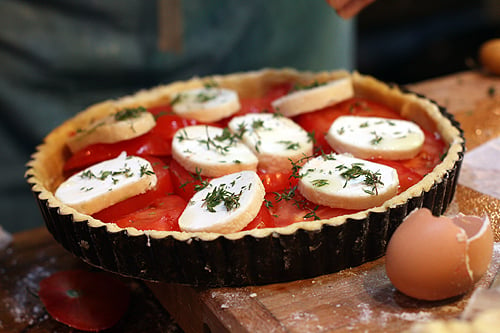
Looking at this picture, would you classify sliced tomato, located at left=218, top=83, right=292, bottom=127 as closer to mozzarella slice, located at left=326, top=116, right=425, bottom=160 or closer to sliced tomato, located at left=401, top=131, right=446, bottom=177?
mozzarella slice, located at left=326, top=116, right=425, bottom=160

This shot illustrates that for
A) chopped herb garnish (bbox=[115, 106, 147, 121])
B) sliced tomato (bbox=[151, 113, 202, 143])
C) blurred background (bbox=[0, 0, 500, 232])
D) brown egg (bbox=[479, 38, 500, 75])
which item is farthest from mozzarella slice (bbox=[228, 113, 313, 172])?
blurred background (bbox=[0, 0, 500, 232])

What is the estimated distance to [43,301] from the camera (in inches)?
91.7

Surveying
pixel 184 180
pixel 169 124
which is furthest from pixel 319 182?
pixel 169 124

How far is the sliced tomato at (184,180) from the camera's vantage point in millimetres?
2334

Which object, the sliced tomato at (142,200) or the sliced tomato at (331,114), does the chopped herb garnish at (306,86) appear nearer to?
the sliced tomato at (331,114)

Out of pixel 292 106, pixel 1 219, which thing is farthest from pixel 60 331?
pixel 1 219

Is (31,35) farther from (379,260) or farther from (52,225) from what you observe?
(379,260)

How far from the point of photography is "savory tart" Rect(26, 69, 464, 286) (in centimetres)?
195

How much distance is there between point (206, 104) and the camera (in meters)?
2.93

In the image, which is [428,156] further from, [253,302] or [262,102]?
[253,302]

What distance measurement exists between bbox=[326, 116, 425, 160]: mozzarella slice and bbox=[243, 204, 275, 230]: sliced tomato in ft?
1.76

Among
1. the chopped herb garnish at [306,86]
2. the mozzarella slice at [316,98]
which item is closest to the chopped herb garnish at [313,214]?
the mozzarella slice at [316,98]

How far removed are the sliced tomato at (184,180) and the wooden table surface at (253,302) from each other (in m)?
0.39

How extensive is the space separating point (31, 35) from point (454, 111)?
2836 millimetres
